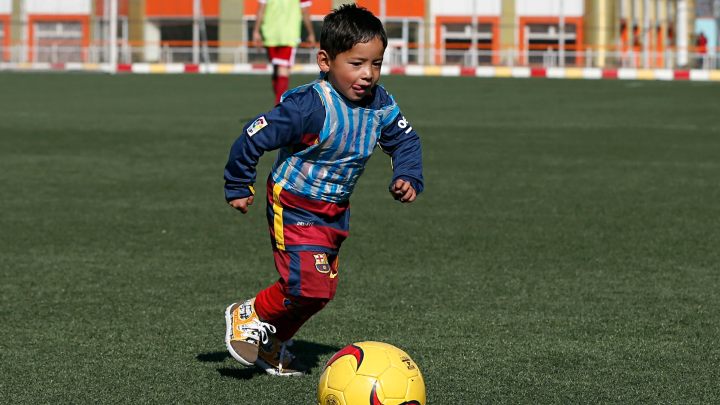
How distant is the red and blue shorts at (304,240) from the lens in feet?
15.7

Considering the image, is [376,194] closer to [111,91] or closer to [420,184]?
[420,184]

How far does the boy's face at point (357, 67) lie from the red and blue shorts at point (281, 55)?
12068mm

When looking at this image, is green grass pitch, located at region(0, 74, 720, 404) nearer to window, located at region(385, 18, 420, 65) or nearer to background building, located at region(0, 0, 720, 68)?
window, located at region(385, 18, 420, 65)

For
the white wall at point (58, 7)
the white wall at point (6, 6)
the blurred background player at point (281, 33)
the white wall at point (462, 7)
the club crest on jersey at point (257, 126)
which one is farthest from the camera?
the white wall at point (6, 6)

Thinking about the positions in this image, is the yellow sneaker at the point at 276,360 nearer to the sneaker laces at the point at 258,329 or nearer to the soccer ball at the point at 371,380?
the sneaker laces at the point at 258,329

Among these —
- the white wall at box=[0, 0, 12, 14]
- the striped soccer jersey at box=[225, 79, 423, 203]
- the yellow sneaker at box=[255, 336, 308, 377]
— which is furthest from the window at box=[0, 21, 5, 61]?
the striped soccer jersey at box=[225, 79, 423, 203]

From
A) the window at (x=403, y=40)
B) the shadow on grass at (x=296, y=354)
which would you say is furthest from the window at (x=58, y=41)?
the shadow on grass at (x=296, y=354)

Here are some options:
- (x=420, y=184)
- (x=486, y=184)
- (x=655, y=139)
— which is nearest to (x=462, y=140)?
(x=655, y=139)

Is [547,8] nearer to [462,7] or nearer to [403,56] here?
[462,7]

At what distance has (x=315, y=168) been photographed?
15.7 feet

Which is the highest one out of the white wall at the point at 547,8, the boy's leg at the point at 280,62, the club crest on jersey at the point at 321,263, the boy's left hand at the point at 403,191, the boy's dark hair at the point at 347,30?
the white wall at the point at 547,8

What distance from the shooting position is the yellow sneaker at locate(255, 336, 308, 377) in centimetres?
495

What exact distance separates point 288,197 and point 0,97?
18.6m

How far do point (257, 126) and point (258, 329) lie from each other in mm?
872
